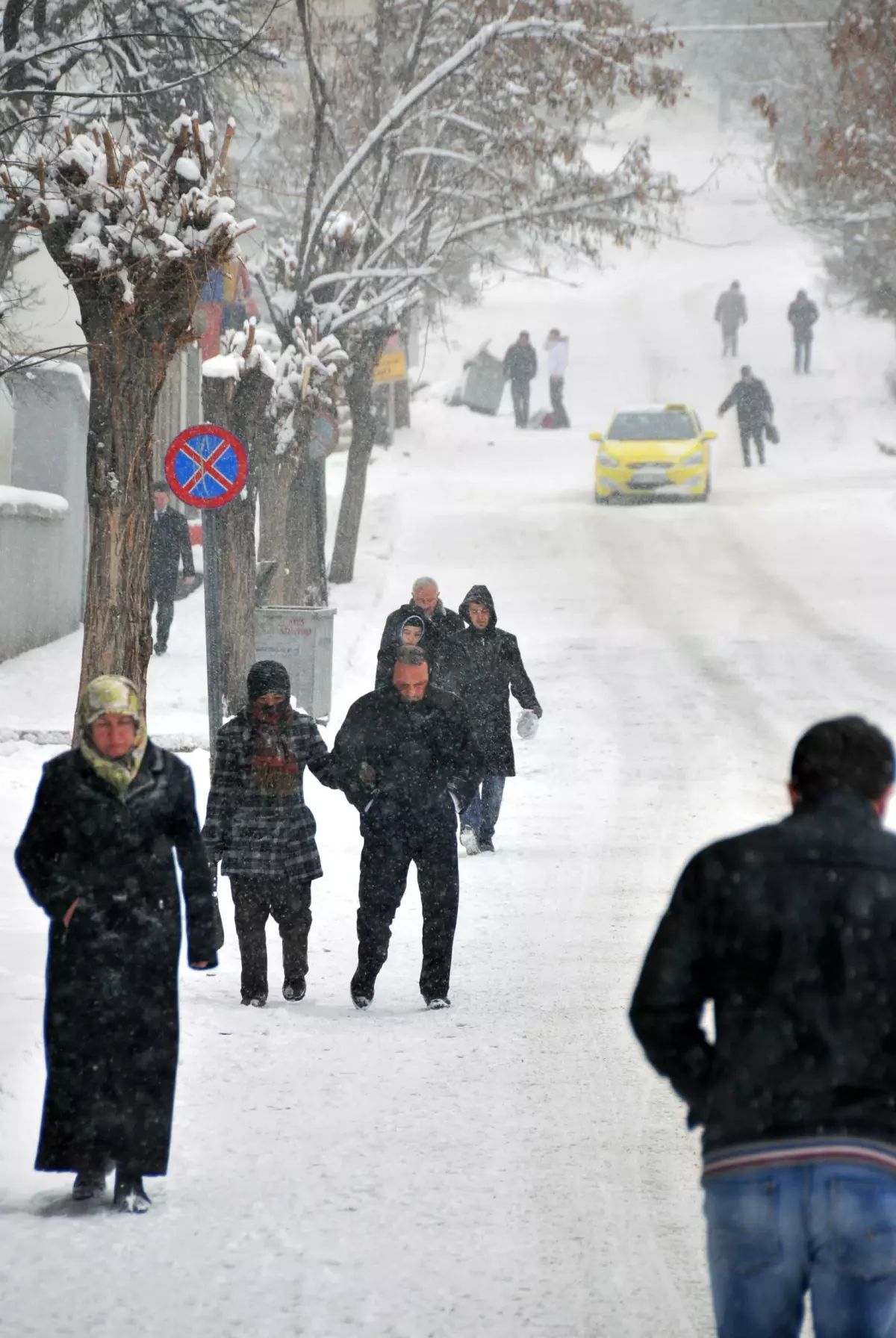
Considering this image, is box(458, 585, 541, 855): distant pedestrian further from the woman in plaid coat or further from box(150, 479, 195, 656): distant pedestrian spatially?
box(150, 479, 195, 656): distant pedestrian

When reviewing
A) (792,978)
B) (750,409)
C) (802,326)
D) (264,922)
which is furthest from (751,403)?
(792,978)

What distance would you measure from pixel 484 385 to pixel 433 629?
33590mm

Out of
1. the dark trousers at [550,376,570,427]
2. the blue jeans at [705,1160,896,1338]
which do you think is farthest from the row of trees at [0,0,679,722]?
the dark trousers at [550,376,570,427]

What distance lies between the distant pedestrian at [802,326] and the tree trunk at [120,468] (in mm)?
34891

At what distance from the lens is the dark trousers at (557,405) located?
43156mm

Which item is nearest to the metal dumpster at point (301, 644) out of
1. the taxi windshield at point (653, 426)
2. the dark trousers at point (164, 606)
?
the dark trousers at point (164, 606)

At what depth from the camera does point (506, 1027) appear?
26.8ft

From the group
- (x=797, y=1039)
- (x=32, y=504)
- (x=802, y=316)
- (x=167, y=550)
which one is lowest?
(x=797, y=1039)

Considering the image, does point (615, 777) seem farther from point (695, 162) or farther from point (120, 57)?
point (695, 162)

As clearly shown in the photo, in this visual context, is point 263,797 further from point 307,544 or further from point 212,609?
point 307,544

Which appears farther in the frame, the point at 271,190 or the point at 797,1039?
the point at 271,190

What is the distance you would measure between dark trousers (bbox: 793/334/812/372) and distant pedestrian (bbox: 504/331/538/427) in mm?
7988

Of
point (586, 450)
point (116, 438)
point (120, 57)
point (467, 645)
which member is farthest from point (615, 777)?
point (586, 450)

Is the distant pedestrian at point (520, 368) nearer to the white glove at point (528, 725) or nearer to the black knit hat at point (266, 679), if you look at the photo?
the white glove at point (528, 725)
